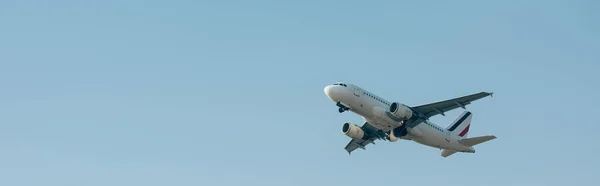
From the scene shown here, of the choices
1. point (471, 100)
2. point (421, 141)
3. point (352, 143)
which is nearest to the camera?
point (471, 100)

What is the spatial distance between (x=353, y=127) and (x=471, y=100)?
580 inches

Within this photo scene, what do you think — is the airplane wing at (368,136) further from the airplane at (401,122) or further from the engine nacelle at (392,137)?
the engine nacelle at (392,137)

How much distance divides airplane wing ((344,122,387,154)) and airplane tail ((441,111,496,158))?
6.65m

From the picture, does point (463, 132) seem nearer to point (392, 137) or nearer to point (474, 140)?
point (474, 140)

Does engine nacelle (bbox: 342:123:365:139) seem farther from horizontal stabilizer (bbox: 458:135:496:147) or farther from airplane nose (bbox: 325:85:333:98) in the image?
airplane nose (bbox: 325:85:333:98)

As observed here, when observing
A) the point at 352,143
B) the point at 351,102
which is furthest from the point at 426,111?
the point at 352,143

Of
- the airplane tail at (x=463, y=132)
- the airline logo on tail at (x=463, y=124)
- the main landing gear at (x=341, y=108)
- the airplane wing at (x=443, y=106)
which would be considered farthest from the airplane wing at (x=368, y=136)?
the main landing gear at (x=341, y=108)

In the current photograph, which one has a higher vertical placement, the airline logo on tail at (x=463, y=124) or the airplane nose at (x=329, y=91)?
the airline logo on tail at (x=463, y=124)

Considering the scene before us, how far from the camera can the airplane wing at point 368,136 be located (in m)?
92.5

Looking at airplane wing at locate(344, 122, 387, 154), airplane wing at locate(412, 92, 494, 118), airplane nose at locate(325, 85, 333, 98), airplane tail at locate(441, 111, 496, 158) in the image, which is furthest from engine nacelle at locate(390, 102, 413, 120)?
airplane tail at locate(441, 111, 496, 158)

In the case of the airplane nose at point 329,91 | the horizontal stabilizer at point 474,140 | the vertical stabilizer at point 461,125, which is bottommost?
the horizontal stabilizer at point 474,140

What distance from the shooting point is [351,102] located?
3236 inches

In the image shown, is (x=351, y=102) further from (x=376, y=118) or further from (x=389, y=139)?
(x=389, y=139)

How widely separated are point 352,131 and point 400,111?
1002 centimetres
